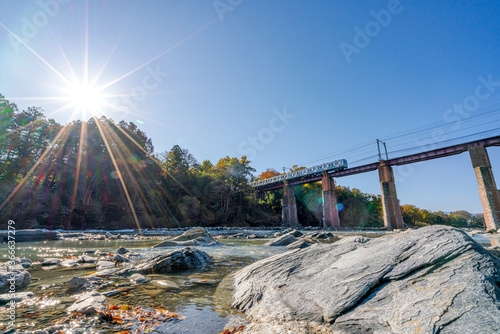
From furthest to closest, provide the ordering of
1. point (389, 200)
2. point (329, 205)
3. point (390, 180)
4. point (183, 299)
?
point (329, 205) → point (390, 180) → point (389, 200) → point (183, 299)

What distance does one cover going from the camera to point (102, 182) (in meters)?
42.8

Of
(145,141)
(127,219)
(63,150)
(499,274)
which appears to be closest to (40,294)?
(499,274)

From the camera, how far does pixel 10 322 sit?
255 centimetres

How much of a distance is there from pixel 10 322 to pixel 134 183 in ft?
149

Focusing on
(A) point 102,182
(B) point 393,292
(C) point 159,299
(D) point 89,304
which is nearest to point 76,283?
(D) point 89,304

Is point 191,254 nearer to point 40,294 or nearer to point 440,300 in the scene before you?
point 40,294

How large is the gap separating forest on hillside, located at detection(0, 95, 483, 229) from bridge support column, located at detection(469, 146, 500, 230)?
3537cm

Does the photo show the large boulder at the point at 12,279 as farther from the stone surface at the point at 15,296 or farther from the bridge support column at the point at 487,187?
the bridge support column at the point at 487,187

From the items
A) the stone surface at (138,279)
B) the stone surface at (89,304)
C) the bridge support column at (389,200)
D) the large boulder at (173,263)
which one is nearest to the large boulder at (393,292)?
the stone surface at (89,304)

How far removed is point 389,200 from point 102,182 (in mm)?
49308

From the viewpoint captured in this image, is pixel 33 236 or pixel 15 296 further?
pixel 33 236

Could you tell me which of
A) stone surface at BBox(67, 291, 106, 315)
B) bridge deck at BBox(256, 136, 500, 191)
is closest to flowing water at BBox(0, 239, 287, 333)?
stone surface at BBox(67, 291, 106, 315)

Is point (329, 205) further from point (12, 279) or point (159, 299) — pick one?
point (12, 279)

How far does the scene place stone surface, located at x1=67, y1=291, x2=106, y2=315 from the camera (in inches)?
109
